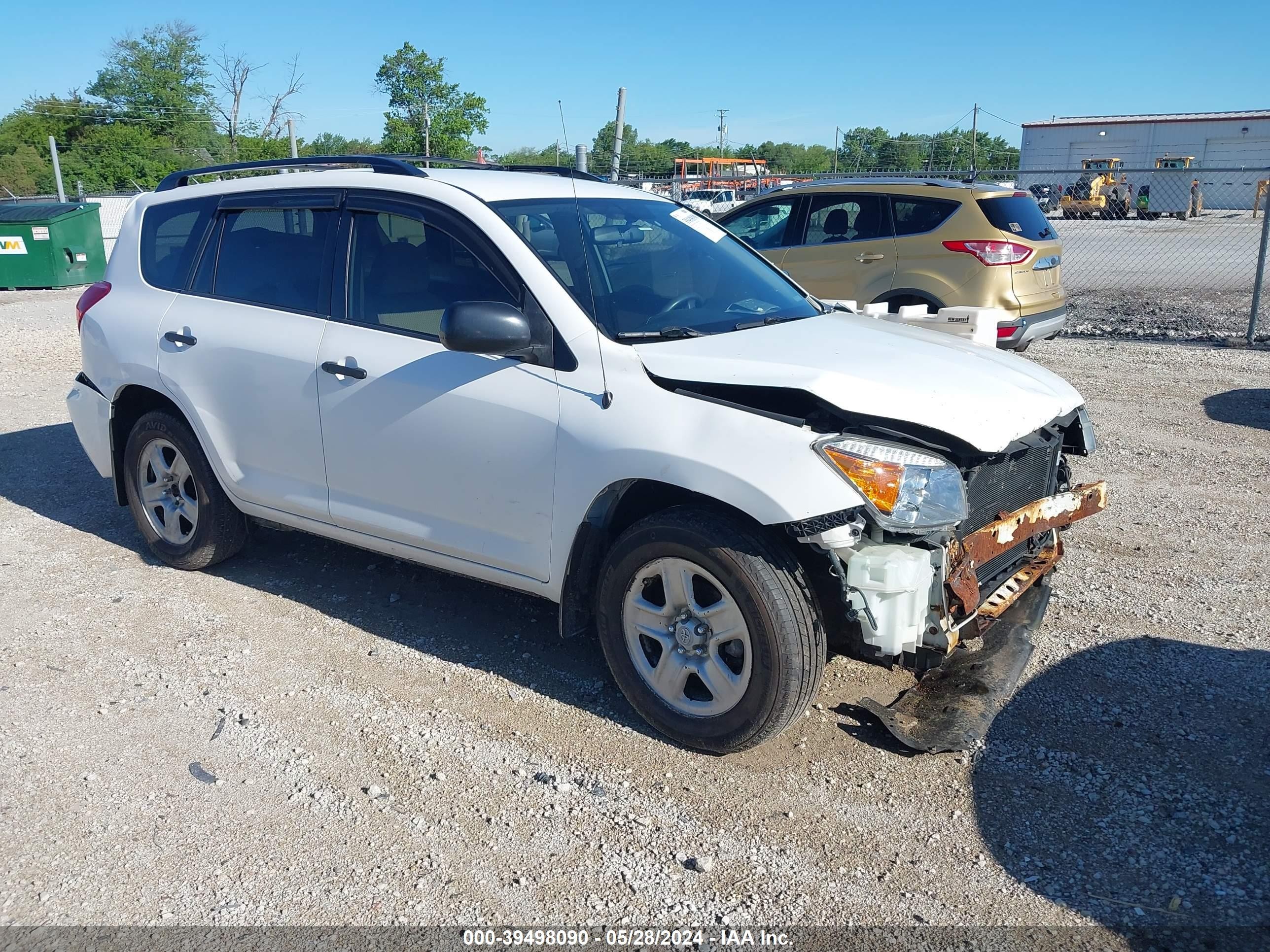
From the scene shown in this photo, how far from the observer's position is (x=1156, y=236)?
94.9 feet

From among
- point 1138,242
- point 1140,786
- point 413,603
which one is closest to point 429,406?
point 413,603

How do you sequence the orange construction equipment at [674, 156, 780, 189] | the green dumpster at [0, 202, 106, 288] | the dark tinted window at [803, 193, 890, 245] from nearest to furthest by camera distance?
the dark tinted window at [803, 193, 890, 245]
the orange construction equipment at [674, 156, 780, 189]
the green dumpster at [0, 202, 106, 288]

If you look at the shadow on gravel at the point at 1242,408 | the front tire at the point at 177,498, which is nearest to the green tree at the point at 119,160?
the front tire at the point at 177,498

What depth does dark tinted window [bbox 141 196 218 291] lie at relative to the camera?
4.98 m

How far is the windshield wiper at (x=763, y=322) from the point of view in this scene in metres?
4.00

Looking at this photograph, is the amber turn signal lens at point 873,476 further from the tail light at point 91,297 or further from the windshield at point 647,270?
the tail light at point 91,297

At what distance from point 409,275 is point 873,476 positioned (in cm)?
210

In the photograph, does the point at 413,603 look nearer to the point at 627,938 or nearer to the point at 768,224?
the point at 627,938

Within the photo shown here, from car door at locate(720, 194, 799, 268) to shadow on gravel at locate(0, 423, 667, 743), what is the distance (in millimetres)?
6030

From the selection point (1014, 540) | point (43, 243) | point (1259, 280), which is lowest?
point (1014, 540)

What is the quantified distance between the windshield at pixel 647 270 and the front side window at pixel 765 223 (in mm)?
5780

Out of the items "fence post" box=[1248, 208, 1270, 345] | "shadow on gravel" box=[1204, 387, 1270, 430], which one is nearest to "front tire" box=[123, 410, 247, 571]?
"shadow on gravel" box=[1204, 387, 1270, 430]

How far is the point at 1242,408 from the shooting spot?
333 inches

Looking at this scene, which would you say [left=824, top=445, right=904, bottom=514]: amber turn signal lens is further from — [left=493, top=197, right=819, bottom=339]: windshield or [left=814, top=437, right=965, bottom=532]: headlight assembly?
[left=493, top=197, right=819, bottom=339]: windshield
